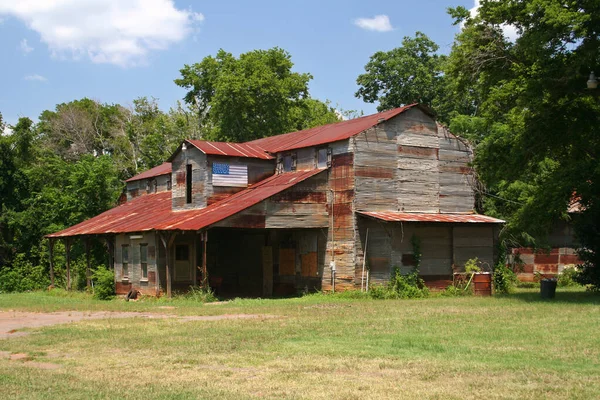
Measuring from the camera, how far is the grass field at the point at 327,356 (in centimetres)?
1084

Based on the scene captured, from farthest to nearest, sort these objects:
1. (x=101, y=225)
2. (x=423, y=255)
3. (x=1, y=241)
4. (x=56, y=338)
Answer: (x=1, y=241) < (x=101, y=225) < (x=423, y=255) < (x=56, y=338)


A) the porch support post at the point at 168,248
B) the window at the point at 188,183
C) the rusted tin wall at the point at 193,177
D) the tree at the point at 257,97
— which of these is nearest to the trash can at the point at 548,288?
the porch support post at the point at 168,248

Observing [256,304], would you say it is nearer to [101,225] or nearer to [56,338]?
[56,338]

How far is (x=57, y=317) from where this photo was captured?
23109 mm

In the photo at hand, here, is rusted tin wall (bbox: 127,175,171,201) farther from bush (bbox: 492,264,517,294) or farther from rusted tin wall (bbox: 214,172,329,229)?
bush (bbox: 492,264,517,294)

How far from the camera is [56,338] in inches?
679

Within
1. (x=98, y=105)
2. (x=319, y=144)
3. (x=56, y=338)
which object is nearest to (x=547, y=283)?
(x=319, y=144)

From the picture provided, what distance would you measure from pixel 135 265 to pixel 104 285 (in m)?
1.77

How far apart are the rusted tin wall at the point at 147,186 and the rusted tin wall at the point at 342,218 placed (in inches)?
584

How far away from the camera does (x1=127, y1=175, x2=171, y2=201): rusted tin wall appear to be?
4356cm

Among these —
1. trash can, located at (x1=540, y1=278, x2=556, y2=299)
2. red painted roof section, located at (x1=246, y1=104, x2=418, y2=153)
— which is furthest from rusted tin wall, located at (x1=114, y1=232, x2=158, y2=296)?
trash can, located at (x1=540, y1=278, x2=556, y2=299)

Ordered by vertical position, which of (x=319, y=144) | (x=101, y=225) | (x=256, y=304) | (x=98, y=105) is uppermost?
(x=98, y=105)

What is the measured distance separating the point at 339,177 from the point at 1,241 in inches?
957

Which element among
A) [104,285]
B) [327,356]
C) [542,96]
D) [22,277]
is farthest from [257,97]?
[327,356]
